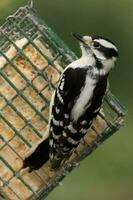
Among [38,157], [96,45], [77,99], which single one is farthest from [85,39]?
[38,157]

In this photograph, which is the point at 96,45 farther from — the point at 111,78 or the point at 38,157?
the point at 111,78

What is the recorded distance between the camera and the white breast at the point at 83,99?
786 centimetres

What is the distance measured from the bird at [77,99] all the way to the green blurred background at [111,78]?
402 cm

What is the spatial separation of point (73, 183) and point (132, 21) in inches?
127

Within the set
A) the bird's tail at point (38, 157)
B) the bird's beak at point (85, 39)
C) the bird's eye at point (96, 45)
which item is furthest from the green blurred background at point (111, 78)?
the bird's eye at point (96, 45)

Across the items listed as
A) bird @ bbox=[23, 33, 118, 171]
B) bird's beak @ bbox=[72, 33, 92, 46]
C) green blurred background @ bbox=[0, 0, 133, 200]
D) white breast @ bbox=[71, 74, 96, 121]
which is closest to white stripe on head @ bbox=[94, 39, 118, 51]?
bird @ bbox=[23, 33, 118, 171]

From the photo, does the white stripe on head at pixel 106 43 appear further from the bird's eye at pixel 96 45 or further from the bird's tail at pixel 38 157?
the bird's tail at pixel 38 157

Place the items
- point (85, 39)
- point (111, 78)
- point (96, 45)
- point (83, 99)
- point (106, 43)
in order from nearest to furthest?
point (83, 99)
point (106, 43)
point (96, 45)
point (85, 39)
point (111, 78)

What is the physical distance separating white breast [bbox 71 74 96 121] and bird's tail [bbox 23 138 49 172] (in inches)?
16.3

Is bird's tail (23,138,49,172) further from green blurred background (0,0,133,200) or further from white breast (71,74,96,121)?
green blurred background (0,0,133,200)

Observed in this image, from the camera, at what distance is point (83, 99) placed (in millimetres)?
7855

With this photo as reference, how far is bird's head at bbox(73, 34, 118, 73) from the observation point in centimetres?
799

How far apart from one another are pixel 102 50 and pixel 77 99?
43 cm

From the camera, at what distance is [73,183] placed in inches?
483
